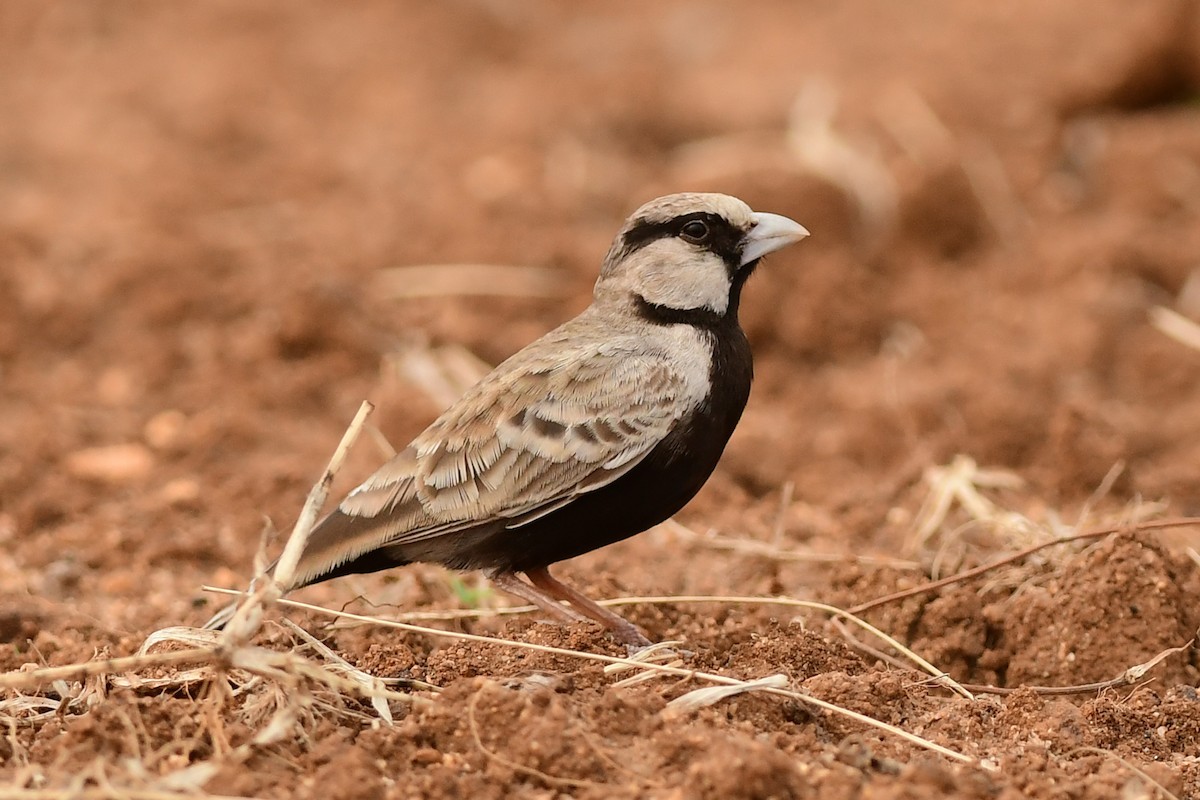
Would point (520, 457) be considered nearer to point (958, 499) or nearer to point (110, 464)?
point (958, 499)

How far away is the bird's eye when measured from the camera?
5234mm

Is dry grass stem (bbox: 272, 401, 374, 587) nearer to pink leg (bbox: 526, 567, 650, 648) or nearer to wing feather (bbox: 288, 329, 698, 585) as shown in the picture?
wing feather (bbox: 288, 329, 698, 585)

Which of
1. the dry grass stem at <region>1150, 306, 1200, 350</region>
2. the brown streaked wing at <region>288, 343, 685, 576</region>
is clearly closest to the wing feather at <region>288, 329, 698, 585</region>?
the brown streaked wing at <region>288, 343, 685, 576</region>

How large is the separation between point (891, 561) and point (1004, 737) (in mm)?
1369

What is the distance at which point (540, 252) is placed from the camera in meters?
9.30

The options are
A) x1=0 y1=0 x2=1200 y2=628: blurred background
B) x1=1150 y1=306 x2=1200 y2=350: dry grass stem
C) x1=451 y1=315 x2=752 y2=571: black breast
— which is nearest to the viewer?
x1=451 y1=315 x2=752 y2=571: black breast

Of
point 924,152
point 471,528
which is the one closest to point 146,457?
point 471,528

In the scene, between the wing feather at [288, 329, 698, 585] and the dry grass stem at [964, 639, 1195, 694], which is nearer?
the dry grass stem at [964, 639, 1195, 694]

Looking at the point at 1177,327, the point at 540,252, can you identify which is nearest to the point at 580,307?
the point at 540,252

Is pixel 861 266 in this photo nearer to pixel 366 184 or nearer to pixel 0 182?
pixel 366 184

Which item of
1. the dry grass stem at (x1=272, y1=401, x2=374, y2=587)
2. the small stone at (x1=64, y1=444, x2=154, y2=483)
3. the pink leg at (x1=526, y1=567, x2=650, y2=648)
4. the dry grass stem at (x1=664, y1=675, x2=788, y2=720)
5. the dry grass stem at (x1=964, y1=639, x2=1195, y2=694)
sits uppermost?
the dry grass stem at (x1=272, y1=401, x2=374, y2=587)

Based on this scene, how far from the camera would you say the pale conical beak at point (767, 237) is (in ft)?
17.1

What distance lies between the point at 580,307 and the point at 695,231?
12.1 ft

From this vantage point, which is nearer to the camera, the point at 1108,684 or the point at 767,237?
the point at 1108,684
